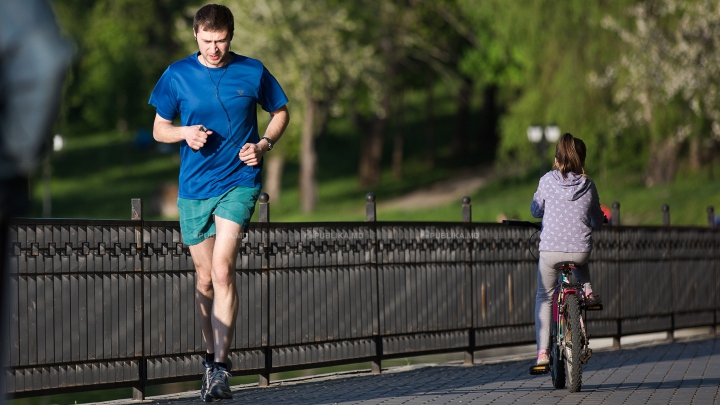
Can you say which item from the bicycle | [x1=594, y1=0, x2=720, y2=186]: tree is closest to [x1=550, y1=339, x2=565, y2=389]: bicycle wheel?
the bicycle

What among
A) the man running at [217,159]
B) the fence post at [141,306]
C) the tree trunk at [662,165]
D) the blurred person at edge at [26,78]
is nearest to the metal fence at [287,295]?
the fence post at [141,306]

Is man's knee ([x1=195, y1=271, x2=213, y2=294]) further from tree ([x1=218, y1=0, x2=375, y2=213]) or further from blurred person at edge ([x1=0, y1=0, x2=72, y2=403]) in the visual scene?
tree ([x1=218, y1=0, x2=375, y2=213])

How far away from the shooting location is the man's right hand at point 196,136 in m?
6.84

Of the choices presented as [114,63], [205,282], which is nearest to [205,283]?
[205,282]

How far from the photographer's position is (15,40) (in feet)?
7.65

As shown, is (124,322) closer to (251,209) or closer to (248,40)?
(251,209)

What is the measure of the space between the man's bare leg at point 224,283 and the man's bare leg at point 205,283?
105 mm

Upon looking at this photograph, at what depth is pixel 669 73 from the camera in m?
31.4

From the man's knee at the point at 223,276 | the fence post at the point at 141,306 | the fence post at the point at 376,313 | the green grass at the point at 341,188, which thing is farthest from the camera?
the green grass at the point at 341,188

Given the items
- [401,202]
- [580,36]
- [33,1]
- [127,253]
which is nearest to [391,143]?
[401,202]

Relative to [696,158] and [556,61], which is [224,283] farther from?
[696,158]

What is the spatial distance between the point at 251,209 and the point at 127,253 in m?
1.39

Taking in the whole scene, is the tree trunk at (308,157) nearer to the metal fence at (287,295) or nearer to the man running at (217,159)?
the metal fence at (287,295)

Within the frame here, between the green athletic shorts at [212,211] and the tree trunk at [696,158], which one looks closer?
the green athletic shorts at [212,211]
